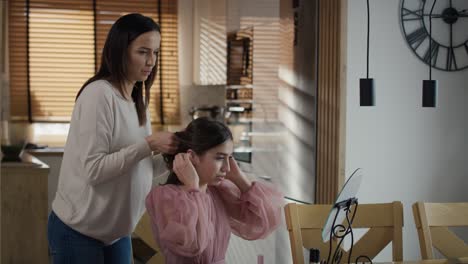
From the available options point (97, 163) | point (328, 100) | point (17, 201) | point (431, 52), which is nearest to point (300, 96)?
Result: point (328, 100)

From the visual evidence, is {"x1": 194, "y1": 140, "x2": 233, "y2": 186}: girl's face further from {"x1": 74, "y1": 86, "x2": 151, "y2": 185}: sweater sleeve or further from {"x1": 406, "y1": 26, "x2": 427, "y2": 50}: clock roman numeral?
{"x1": 406, "y1": 26, "x2": 427, "y2": 50}: clock roman numeral

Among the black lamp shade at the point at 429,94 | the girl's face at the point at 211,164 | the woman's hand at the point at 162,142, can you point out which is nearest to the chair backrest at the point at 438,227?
the black lamp shade at the point at 429,94

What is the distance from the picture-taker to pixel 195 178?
2.17 metres

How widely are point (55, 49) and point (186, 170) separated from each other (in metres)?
4.15

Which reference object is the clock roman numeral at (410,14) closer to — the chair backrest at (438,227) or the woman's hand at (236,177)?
the chair backrest at (438,227)

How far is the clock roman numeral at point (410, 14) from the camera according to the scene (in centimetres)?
370

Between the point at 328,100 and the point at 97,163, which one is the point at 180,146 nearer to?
the point at 97,163

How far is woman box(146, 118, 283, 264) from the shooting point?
214cm

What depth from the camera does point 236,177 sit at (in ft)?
7.84

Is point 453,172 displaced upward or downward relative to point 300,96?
downward

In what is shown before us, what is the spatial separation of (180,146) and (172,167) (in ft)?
0.28

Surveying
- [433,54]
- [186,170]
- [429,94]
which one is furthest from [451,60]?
[186,170]

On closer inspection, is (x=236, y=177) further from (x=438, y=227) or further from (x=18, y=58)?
(x=18, y=58)

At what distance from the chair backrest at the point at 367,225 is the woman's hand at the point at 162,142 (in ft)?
2.36
